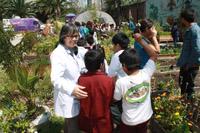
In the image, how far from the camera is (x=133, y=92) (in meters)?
4.23

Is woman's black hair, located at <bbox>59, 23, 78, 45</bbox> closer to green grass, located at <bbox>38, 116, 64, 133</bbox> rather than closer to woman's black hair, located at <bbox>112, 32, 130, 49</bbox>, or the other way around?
woman's black hair, located at <bbox>112, 32, 130, 49</bbox>

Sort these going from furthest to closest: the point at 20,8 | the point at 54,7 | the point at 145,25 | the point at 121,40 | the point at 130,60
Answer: the point at 54,7 → the point at 20,8 → the point at 145,25 → the point at 121,40 → the point at 130,60

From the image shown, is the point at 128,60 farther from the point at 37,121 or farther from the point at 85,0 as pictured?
the point at 85,0

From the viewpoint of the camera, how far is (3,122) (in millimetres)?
5262

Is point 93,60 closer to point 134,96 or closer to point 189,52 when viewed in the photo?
point 134,96

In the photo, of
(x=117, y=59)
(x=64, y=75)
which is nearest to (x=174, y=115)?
(x=117, y=59)

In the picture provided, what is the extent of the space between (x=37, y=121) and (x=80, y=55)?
1.32 meters

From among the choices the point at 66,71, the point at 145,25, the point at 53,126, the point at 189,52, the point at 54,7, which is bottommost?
the point at 53,126

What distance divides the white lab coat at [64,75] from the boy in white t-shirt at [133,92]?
55cm

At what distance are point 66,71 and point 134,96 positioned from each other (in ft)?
2.72

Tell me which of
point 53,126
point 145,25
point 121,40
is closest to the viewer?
point 121,40

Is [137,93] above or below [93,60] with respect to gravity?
below

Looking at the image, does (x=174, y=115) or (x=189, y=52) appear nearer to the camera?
(x=174, y=115)

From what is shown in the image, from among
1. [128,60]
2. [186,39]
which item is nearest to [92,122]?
[128,60]
